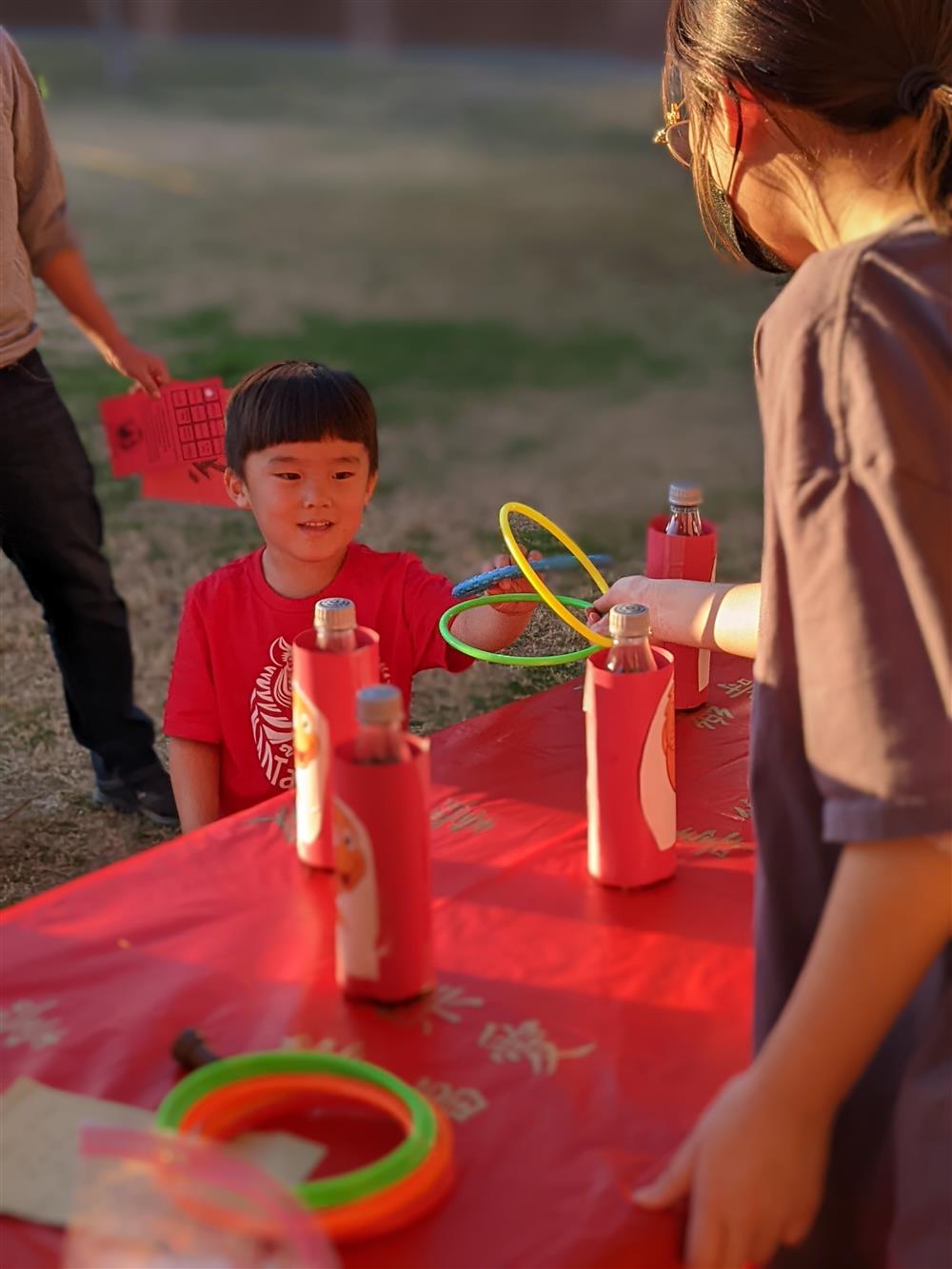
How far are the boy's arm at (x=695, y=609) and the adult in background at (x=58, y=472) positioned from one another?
116 centimetres

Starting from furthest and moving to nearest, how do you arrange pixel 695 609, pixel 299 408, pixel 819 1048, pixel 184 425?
pixel 184 425, pixel 299 408, pixel 695 609, pixel 819 1048

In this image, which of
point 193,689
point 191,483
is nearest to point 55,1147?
point 193,689

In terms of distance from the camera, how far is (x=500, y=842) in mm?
1365

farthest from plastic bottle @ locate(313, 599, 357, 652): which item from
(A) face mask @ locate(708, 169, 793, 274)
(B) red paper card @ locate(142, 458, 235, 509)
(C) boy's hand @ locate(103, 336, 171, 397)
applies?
(C) boy's hand @ locate(103, 336, 171, 397)

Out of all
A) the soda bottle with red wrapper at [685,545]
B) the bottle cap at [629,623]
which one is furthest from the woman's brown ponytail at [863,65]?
the soda bottle with red wrapper at [685,545]

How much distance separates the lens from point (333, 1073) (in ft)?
3.18

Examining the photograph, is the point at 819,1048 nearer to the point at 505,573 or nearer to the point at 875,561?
the point at 875,561

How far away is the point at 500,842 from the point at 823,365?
2.03 ft

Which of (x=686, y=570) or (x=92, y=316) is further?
(x=92, y=316)

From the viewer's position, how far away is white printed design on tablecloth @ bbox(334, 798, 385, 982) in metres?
1.04

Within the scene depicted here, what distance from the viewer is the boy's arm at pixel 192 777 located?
1848mm

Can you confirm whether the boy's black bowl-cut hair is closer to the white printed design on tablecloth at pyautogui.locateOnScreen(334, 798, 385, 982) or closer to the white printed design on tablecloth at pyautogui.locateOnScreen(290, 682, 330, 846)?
the white printed design on tablecloth at pyautogui.locateOnScreen(290, 682, 330, 846)

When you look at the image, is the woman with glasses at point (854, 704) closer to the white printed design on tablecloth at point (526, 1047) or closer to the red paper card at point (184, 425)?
the white printed design on tablecloth at point (526, 1047)

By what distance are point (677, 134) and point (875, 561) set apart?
21.2 inches
